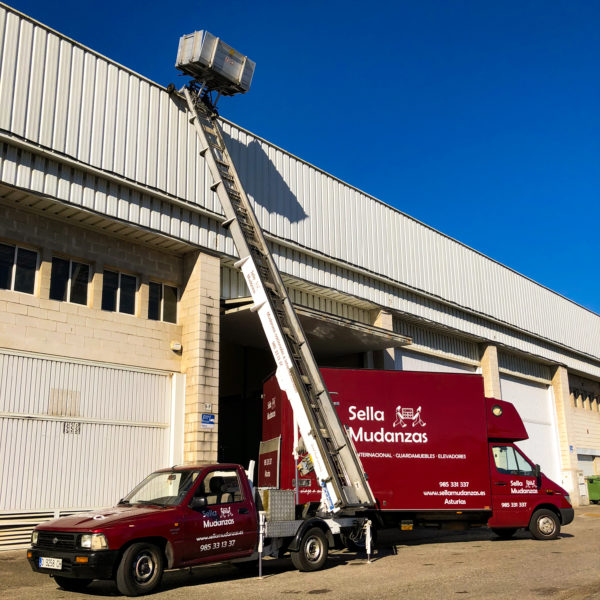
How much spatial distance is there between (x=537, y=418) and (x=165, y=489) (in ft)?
81.3

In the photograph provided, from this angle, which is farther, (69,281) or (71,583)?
(69,281)

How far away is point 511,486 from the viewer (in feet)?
47.6

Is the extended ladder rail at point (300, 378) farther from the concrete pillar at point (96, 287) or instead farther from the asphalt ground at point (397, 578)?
the concrete pillar at point (96, 287)

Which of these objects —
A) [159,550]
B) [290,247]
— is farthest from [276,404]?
[290,247]

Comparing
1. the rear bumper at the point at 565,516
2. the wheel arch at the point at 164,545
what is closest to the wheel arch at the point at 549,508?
the rear bumper at the point at 565,516

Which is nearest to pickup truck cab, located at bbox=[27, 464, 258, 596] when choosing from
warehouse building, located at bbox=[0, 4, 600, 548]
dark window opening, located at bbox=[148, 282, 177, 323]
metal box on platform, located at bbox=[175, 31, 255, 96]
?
warehouse building, located at bbox=[0, 4, 600, 548]

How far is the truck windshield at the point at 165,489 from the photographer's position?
30.9 ft

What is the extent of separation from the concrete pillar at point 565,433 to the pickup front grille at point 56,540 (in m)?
27.1

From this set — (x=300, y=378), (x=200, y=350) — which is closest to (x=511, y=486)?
(x=300, y=378)

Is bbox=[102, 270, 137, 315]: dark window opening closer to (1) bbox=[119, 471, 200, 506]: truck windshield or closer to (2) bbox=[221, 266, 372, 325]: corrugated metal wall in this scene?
(2) bbox=[221, 266, 372, 325]: corrugated metal wall

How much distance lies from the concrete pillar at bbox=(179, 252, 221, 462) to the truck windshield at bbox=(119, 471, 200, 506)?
4.86 metres

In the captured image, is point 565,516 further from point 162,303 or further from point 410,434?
point 162,303

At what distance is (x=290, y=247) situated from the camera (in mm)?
18953

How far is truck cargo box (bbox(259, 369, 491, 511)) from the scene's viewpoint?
1344 cm
